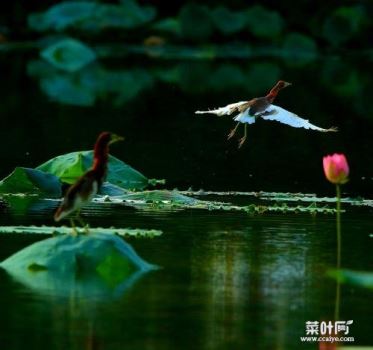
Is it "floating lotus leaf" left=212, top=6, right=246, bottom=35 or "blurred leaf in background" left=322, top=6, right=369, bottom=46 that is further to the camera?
"floating lotus leaf" left=212, top=6, right=246, bottom=35

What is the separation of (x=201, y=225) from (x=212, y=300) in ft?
7.00

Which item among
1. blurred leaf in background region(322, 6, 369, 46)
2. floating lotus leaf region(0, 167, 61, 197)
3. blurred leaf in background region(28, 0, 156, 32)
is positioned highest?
blurred leaf in background region(28, 0, 156, 32)

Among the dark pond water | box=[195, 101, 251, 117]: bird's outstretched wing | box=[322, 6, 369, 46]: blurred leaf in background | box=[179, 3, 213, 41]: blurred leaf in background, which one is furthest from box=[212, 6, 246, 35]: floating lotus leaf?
box=[195, 101, 251, 117]: bird's outstretched wing

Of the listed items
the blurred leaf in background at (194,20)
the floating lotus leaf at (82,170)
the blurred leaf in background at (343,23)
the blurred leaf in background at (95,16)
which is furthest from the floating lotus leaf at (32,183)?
the blurred leaf in background at (95,16)

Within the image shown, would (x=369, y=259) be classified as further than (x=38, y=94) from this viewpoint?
No

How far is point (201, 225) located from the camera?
8273mm

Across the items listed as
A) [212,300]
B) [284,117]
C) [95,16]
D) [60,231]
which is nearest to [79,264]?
[212,300]

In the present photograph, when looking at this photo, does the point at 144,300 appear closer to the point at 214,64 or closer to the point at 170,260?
the point at 170,260

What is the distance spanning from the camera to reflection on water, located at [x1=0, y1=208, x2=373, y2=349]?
216 inches

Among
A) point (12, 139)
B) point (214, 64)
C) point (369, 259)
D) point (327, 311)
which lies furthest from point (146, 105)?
point (327, 311)

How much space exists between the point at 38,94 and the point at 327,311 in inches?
586

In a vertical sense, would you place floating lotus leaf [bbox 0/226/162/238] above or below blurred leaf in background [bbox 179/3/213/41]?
below

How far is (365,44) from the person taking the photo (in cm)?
3378

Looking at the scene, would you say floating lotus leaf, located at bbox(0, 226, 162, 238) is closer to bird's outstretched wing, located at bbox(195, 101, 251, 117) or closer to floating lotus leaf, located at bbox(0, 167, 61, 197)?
bird's outstretched wing, located at bbox(195, 101, 251, 117)
